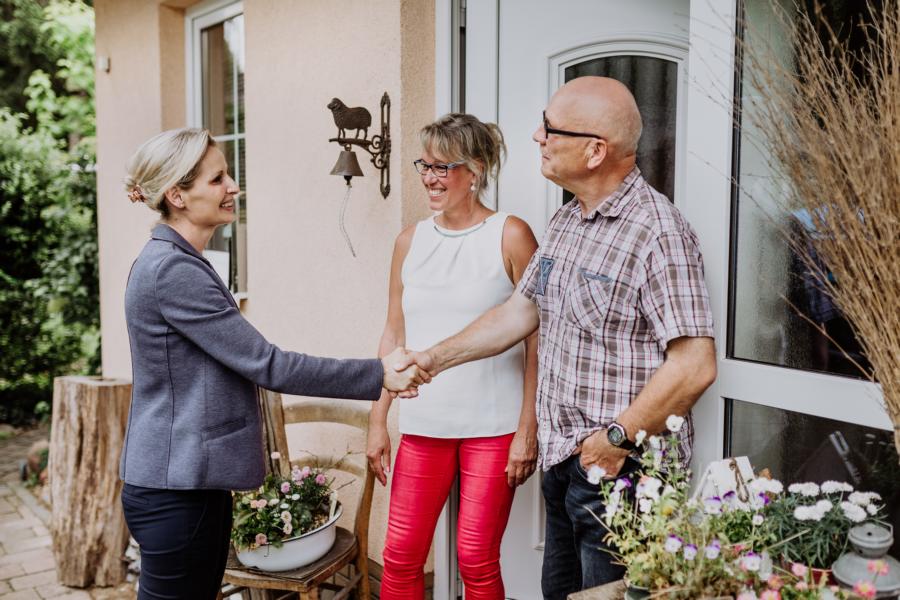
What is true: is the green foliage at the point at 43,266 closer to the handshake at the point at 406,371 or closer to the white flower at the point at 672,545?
the handshake at the point at 406,371

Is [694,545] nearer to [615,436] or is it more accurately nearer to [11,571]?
[615,436]

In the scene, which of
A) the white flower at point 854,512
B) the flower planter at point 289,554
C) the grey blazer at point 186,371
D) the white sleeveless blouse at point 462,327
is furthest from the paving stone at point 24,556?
the white flower at point 854,512

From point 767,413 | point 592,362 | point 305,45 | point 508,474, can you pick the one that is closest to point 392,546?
point 508,474

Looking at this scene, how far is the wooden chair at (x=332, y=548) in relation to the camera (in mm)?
2184

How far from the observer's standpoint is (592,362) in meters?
1.64

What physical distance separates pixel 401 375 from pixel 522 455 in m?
0.40

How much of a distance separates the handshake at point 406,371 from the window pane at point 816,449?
768 millimetres

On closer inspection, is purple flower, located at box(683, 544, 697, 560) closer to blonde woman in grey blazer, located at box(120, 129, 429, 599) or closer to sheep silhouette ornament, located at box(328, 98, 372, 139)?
blonde woman in grey blazer, located at box(120, 129, 429, 599)

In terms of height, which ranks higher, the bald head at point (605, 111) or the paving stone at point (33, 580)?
the bald head at point (605, 111)

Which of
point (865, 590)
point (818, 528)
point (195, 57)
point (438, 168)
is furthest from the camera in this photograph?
point (195, 57)

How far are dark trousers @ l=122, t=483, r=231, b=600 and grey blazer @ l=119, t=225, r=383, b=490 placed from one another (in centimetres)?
5

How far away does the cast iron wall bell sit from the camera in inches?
99.9

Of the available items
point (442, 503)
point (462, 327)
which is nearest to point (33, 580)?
point (442, 503)

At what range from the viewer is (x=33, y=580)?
335cm
